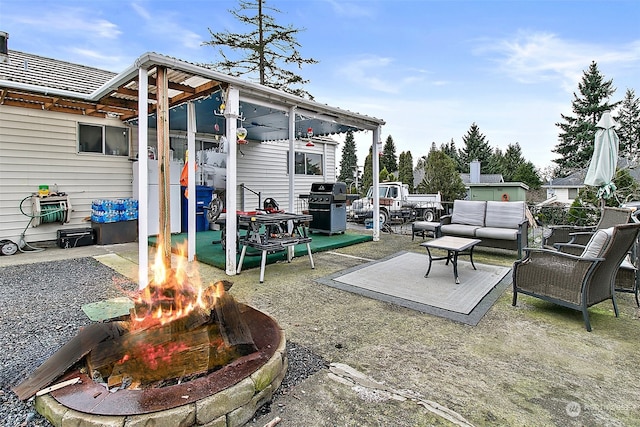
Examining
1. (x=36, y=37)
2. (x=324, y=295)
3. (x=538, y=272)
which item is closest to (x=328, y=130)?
(x=324, y=295)

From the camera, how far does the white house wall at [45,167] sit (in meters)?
6.00

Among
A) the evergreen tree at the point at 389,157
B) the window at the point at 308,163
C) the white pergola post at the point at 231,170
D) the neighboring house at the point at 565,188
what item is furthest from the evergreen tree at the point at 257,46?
the neighboring house at the point at 565,188

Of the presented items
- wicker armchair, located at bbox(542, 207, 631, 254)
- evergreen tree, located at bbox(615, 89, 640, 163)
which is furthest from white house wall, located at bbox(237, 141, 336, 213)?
evergreen tree, located at bbox(615, 89, 640, 163)

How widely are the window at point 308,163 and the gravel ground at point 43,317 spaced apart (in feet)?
22.8

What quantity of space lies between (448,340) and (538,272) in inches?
53.1

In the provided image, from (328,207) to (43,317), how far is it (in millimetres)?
5474

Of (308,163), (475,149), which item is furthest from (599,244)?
(475,149)

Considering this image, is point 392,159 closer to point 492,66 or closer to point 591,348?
point 492,66

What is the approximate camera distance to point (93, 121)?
692cm

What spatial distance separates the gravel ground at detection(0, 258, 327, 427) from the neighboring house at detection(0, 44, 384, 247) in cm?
212

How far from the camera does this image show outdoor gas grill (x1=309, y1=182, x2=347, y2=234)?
7.57 meters

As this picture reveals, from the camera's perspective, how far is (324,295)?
3824 mm

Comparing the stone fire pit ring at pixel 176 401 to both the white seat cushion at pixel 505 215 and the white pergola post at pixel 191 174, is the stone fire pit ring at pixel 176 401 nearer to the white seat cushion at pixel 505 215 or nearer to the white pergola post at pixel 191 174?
the white pergola post at pixel 191 174

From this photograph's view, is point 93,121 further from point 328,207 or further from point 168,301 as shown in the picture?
point 168,301
